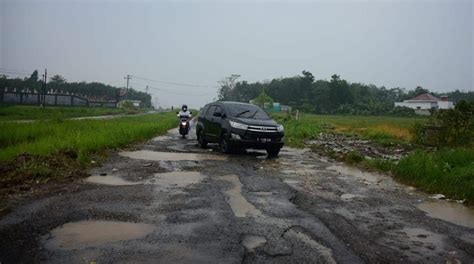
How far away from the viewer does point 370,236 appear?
451 cm

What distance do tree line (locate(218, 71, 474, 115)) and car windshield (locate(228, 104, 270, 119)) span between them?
62816mm

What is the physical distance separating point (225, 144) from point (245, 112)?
4.20 feet

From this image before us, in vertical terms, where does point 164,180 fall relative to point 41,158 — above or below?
below

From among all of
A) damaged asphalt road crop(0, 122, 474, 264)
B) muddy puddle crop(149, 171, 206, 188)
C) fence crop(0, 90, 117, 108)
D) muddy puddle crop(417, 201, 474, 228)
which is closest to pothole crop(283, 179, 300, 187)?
damaged asphalt road crop(0, 122, 474, 264)

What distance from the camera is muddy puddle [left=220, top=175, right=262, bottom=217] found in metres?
5.26

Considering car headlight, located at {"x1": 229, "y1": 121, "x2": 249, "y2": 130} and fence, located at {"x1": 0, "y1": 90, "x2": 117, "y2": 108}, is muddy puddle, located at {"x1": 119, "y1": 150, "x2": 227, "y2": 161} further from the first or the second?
fence, located at {"x1": 0, "y1": 90, "x2": 117, "y2": 108}

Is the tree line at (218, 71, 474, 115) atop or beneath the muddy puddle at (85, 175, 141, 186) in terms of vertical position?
atop

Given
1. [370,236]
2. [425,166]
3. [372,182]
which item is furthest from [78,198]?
[425,166]

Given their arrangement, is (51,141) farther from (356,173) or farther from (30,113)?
(30,113)

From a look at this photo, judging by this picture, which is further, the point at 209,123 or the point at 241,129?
the point at 209,123

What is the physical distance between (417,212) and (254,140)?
578cm

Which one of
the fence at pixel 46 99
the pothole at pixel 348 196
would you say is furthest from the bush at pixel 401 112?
the pothole at pixel 348 196

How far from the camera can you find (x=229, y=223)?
4.72m

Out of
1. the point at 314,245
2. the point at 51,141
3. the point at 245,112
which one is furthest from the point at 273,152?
the point at 314,245
